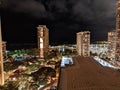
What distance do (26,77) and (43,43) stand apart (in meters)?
27.9

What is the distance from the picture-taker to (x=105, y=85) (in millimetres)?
14664

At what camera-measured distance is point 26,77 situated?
2186cm

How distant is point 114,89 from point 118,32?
1040 inches

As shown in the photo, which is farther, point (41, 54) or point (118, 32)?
point (41, 54)

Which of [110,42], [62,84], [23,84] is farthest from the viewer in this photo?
[110,42]

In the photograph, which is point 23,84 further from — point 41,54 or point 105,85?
point 41,54

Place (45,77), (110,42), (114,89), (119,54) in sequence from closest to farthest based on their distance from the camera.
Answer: (114,89) < (45,77) < (119,54) < (110,42)

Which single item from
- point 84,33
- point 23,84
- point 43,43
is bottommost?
point 23,84

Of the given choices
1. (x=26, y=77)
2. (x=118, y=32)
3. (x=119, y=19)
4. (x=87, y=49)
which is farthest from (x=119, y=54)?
(x=26, y=77)

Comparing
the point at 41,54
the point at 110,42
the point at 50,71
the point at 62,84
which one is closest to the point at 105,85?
the point at 62,84

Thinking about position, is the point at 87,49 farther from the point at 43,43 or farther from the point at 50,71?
the point at 50,71

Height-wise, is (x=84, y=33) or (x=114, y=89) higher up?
(x=84, y=33)

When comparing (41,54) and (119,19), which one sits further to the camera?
(41,54)

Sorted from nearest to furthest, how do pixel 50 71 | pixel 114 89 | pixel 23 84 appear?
pixel 114 89 → pixel 23 84 → pixel 50 71
